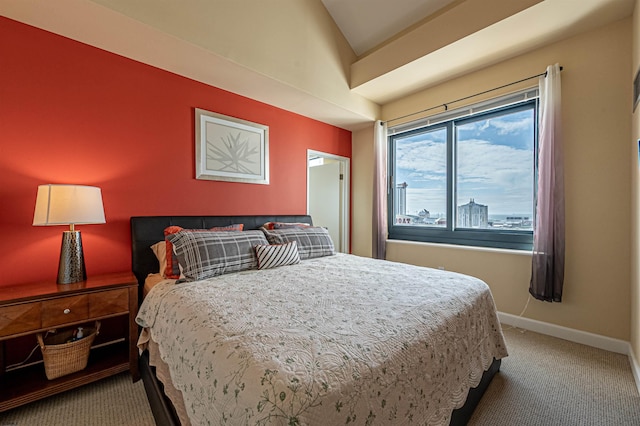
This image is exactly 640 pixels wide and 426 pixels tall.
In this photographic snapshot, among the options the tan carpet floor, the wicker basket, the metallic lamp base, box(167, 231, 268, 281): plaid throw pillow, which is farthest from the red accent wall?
the tan carpet floor

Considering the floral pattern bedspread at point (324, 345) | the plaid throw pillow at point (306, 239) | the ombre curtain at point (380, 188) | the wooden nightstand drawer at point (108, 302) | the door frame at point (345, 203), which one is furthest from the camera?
the door frame at point (345, 203)

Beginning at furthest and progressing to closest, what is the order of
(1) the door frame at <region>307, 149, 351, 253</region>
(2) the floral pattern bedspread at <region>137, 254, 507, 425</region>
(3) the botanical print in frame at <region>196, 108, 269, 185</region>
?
(1) the door frame at <region>307, 149, 351, 253</region>, (3) the botanical print in frame at <region>196, 108, 269, 185</region>, (2) the floral pattern bedspread at <region>137, 254, 507, 425</region>

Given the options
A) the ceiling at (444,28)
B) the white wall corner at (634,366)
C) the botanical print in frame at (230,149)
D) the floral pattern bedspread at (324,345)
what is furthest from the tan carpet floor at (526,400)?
the ceiling at (444,28)

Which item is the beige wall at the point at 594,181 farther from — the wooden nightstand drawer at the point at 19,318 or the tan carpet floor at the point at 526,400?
the wooden nightstand drawer at the point at 19,318

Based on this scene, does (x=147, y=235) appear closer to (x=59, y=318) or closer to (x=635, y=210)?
(x=59, y=318)

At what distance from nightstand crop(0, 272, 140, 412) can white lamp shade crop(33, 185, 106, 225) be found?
0.43 metres

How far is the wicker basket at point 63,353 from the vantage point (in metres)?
1.66

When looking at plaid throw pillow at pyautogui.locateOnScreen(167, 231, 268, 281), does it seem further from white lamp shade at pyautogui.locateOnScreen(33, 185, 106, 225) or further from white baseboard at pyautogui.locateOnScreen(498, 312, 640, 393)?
white baseboard at pyautogui.locateOnScreen(498, 312, 640, 393)

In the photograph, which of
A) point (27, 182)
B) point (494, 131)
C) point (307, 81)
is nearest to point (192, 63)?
point (307, 81)

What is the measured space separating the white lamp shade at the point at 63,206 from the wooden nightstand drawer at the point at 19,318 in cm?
49

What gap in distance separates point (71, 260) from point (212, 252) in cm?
91

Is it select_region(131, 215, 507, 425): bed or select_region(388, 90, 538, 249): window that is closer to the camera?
select_region(131, 215, 507, 425): bed

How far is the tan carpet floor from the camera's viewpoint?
1.53m

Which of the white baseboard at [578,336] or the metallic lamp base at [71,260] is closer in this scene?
the metallic lamp base at [71,260]
